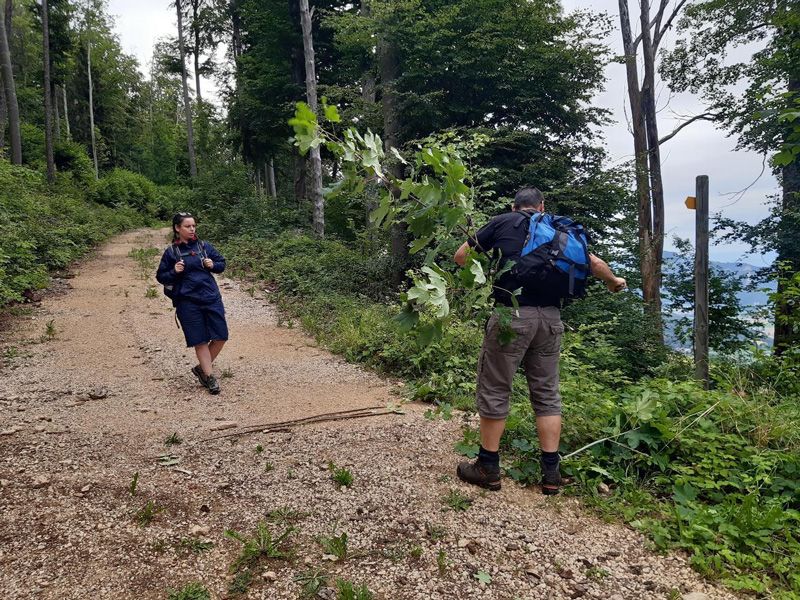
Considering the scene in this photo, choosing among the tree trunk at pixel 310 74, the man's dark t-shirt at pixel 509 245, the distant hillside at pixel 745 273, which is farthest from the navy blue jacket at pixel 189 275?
the distant hillside at pixel 745 273

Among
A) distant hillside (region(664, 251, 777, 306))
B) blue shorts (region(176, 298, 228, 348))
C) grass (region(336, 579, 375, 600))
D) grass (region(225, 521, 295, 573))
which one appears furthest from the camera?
distant hillside (region(664, 251, 777, 306))

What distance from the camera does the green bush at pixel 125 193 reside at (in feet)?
89.8

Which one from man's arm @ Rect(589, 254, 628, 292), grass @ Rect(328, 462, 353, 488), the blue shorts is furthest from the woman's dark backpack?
man's arm @ Rect(589, 254, 628, 292)

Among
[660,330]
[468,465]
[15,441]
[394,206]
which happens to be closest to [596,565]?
[468,465]

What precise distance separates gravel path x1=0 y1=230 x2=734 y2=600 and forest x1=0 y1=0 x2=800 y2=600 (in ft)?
1.35

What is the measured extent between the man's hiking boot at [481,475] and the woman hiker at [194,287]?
320 cm

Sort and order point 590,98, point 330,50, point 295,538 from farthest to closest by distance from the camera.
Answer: point 330,50 < point 590,98 < point 295,538

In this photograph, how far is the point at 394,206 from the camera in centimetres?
281

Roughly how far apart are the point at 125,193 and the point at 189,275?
28113mm

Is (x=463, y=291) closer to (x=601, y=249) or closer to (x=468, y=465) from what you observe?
(x=468, y=465)

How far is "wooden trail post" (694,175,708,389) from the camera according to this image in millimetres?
4652

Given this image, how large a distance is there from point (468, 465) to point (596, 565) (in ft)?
3.39

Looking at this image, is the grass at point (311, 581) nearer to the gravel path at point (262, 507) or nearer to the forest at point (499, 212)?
the gravel path at point (262, 507)

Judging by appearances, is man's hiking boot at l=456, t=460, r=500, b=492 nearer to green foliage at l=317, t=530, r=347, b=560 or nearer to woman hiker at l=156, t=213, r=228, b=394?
green foliage at l=317, t=530, r=347, b=560
